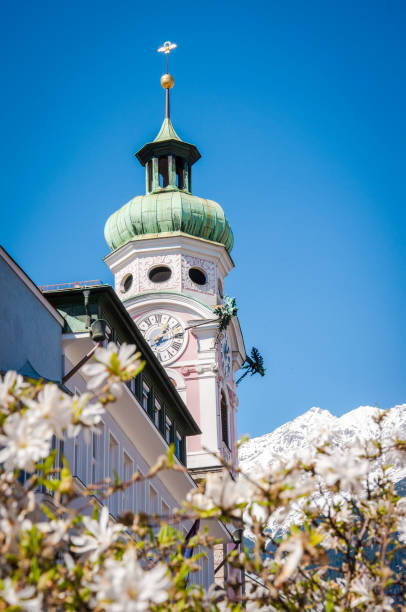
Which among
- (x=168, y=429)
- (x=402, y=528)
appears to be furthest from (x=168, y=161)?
(x=402, y=528)

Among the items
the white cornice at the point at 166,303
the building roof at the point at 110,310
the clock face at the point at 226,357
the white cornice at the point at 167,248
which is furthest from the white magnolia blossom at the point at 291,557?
the white cornice at the point at 167,248

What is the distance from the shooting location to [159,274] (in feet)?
172

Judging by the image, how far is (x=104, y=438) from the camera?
25.8 m

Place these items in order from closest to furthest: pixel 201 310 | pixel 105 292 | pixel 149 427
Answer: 1. pixel 105 292
2. pixel 149 427
3. pixel 201 310

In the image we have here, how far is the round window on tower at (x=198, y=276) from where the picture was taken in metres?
52.6

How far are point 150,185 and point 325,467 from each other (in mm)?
48492

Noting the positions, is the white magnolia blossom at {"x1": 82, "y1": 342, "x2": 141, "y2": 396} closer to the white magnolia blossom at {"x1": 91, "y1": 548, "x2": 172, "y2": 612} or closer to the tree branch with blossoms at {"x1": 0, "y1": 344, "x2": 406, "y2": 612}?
the tree branch with blossoms at {"x1": 0, "y1": 344, "x2": 406, "y2": 612}

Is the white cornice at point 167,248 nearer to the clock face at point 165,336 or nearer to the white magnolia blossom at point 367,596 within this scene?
the clock face at point 165,336

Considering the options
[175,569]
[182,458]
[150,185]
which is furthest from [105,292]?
[150,185]

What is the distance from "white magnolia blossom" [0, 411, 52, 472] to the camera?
332 inches

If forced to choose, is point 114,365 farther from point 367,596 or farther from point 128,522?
point 367,596

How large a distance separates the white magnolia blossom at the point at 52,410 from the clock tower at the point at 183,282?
119ft

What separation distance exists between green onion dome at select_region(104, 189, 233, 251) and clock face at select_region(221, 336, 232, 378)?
6040 millimetres

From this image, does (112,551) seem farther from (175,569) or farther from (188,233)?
(188,233)
